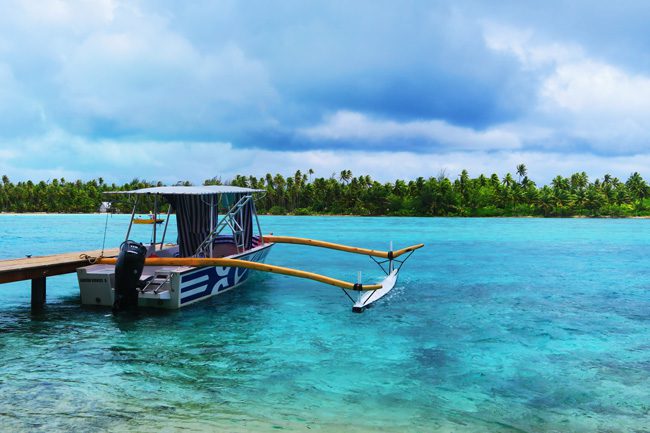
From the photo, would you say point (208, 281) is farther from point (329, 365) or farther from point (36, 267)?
point (329, 365)

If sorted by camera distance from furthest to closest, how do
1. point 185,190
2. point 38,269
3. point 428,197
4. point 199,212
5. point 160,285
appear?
point 428,197 → point 199,212 → point 185,190 → point 38,269 → point 160,285

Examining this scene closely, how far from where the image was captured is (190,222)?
14.5 meters

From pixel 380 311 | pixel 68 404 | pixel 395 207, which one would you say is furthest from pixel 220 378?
pixel 395 207

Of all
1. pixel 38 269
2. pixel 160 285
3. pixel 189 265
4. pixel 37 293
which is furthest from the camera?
pixel 37 293

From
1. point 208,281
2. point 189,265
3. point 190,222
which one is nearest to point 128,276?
point 189,265

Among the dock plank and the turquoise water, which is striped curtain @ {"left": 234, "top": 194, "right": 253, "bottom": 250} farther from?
the dock plank

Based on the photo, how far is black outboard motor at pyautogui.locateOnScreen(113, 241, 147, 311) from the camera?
11133 millimetres

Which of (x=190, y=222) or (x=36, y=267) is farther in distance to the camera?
(x=190, y=222)

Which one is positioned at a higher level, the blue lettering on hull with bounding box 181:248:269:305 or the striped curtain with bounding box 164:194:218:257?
the striped curtain with bounding box 164:194:218:257

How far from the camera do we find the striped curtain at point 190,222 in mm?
14297

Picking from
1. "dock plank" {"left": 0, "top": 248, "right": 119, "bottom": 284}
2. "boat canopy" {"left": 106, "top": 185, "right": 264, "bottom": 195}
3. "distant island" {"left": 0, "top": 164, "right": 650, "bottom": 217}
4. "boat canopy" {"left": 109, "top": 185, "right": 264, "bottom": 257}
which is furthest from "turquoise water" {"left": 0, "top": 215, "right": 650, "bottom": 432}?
"distant island" {"left": 0, "top": 164, "right": 650, "bottom": 217}

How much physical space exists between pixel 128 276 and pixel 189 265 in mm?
1573

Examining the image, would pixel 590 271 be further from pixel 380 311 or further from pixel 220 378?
pixel 220 378

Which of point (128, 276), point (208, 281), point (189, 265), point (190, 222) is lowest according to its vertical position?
point (208, 281)
